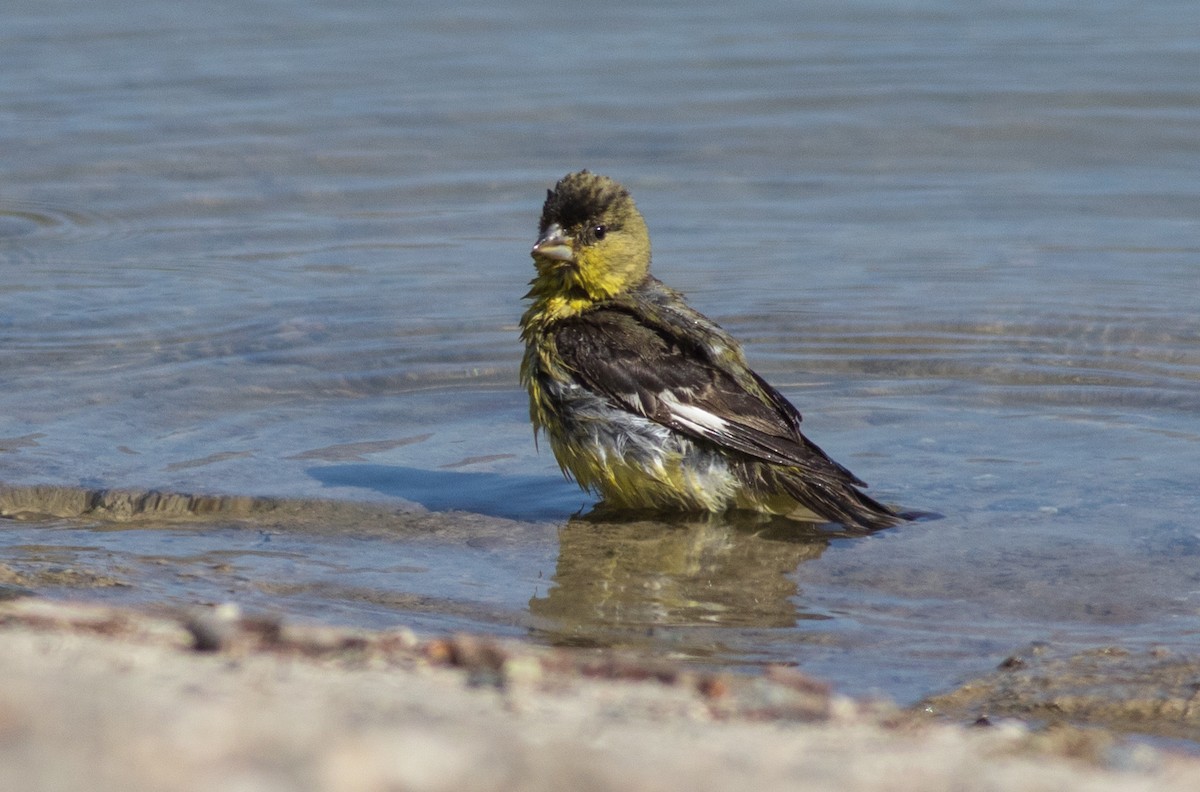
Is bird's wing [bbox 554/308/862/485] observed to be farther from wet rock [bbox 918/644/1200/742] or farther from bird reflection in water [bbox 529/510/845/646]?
wet rock [bbox 918/644/1200/742]

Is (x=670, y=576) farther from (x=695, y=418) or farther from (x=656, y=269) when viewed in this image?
(x=656, y=269)

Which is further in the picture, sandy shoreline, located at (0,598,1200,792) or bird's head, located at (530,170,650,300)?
bird's head, located at (530,170,650,300)

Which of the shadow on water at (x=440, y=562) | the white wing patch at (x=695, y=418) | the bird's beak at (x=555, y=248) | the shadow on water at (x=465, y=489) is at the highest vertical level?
the bird's beak at (x=555, y=248)

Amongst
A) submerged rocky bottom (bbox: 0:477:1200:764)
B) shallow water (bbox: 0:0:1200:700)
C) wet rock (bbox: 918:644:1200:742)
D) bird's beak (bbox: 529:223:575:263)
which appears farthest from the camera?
bird's beak (bbox: 529:223:575:263)

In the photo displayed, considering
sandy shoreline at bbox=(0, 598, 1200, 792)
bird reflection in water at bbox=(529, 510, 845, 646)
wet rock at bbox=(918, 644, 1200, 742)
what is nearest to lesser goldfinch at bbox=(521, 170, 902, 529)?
bird reflection in water at bbox=(529, 510, 845, 646)

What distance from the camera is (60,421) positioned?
7676mm

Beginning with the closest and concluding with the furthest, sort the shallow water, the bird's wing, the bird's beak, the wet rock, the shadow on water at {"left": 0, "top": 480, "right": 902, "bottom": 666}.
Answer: the wet rock → the shadow on water at {"left": 0, "top": 480, "right": 902, "bottom": 666} → the shallow water → the bird's wing → the bird's beak

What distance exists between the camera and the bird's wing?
6.49 metres

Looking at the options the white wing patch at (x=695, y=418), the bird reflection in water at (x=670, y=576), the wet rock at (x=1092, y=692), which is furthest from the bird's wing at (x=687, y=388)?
the wet rock at (x=1092, y=692)

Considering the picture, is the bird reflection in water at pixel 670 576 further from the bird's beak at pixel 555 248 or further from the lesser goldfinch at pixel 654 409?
the bird's beak at pixel 555 248

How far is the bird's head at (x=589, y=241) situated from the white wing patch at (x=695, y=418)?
689mm

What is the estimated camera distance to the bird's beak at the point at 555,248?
22.4 feet

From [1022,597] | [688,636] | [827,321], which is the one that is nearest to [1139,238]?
[827,321]

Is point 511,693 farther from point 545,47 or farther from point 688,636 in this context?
point 545,47
